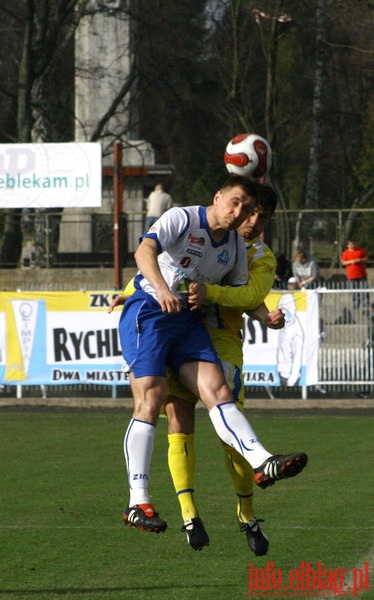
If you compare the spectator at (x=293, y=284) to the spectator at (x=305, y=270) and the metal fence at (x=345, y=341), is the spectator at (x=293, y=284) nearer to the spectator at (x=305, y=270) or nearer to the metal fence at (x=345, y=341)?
the spectator at (x=305, y=270)

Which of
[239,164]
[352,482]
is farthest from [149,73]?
[239,164]

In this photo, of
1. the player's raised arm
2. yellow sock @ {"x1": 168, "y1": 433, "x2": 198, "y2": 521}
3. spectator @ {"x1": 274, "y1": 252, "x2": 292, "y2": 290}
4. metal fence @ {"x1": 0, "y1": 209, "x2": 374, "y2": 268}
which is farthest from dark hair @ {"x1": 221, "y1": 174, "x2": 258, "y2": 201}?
metal fence @ {"x1": 0, "y1": 209, "x2": 374, "y2": 268}

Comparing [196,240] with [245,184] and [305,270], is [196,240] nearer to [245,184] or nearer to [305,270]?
[245,184]

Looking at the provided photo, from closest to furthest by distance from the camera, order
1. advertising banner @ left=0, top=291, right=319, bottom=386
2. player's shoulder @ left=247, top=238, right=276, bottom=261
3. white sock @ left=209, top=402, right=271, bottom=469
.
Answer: white sock @ left=209, top=402, right=271, bottom=469
player's shoulder @ left=247, top=238, right=276, bottom=261
advertising banner @ left=0, top=291, right=319, bottom=386

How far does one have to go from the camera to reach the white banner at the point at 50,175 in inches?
875

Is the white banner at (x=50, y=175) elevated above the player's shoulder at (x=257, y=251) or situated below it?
above

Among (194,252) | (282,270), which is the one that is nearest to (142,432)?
(194,252)

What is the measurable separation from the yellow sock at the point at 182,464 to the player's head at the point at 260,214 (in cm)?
128

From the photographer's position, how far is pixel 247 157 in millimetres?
7895

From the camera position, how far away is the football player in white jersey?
7.57 metres

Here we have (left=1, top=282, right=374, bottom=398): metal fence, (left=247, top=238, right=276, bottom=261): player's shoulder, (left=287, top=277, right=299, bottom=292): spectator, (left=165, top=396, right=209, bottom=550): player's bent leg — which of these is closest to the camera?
(left=165, top=396, right=209, bottom=550): player's bent leg

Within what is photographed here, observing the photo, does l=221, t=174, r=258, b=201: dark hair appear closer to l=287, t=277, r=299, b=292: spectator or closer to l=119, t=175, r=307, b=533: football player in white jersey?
l=119, t=175, r=307, b=533: football player in white jersey

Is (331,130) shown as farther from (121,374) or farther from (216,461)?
(216,461)

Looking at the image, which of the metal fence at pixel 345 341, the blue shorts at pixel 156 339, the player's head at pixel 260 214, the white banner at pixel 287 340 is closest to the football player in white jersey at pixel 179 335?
the blue shorts at pixel 156 339
